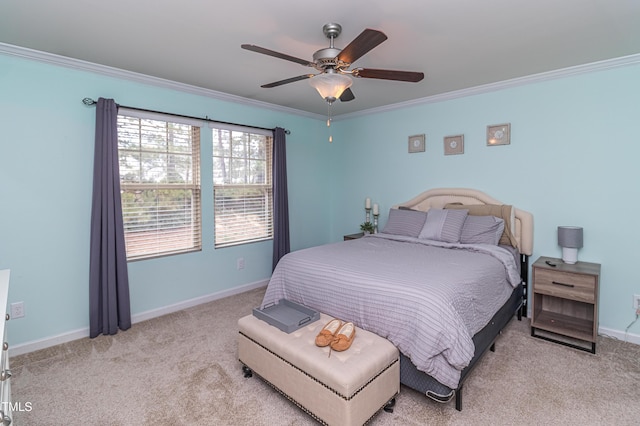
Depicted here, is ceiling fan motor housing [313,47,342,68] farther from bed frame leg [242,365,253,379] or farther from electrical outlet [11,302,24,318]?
electrical outlet [11,302,24,318]

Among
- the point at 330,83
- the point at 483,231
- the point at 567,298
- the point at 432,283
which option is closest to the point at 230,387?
the point at 432,283

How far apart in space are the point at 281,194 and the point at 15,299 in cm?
269

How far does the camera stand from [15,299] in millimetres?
2645

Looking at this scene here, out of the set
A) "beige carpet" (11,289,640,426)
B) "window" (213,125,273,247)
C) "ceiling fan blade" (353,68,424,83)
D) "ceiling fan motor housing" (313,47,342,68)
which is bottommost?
"beige carpet" (11,289,640,426)

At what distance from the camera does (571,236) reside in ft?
9.44

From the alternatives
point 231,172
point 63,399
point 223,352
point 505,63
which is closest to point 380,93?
point 505,63

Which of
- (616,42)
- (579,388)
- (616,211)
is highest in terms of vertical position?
(616,42)

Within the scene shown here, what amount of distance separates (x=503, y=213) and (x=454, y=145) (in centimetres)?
95

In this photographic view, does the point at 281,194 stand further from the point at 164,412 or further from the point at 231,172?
the point at 164,412

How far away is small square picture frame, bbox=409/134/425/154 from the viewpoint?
4074mm

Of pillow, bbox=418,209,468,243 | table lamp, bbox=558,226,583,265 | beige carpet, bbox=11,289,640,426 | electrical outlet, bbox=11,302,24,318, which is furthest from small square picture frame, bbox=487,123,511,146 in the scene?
electrical outlet, bbox=11,302,24,318

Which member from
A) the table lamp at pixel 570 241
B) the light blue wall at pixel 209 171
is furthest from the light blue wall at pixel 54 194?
the table lamp at pixel 570 241

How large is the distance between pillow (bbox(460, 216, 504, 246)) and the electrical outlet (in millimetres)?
3820

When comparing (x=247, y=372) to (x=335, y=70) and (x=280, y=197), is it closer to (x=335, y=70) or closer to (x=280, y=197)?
(x=335, y=70)
